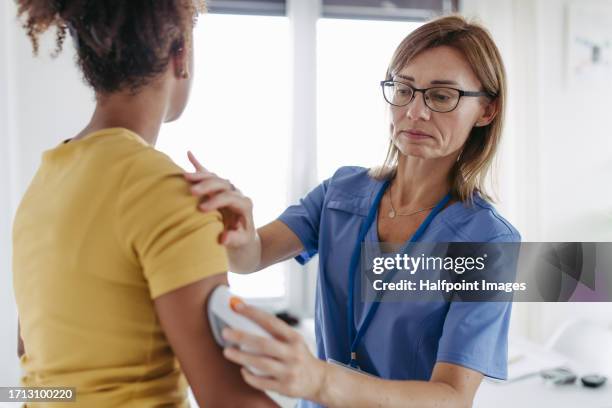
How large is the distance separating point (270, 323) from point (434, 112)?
23.2 inches

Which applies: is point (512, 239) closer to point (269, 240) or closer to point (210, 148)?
point (269, 240)

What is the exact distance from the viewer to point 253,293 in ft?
8.80

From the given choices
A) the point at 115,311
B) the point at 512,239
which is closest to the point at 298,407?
the point at 512,239

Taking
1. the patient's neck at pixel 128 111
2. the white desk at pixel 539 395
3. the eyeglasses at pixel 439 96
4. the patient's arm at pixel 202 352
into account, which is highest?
the eyeglasses at pixel 439 96

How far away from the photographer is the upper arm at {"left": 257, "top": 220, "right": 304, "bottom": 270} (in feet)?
3.88

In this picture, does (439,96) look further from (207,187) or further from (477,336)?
(207,187)

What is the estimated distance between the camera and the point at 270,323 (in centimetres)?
62

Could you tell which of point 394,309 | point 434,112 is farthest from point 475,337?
point 434,112

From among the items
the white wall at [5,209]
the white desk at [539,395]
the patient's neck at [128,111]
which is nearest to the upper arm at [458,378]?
the patient's neck at [128,111]

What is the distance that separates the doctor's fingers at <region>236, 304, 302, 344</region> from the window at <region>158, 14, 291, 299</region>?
6.38 feet

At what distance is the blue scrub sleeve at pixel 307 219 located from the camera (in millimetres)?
1228

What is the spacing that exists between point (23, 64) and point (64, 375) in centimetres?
197

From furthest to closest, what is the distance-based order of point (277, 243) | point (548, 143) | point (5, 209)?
point (548, 143) → point (5, 209) → point (277, 243)

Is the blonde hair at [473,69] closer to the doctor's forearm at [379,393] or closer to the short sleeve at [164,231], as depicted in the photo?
the doctor's forearm at [379,393]
